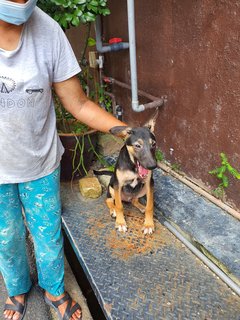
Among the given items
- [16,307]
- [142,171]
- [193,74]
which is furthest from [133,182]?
[16,307]

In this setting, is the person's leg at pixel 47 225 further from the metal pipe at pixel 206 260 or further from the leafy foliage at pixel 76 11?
the leafy foliage at pixel 76 11

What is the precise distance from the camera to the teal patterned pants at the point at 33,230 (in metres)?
2.10

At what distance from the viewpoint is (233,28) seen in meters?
2.46

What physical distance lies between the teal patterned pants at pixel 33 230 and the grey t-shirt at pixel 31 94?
135 millimetres

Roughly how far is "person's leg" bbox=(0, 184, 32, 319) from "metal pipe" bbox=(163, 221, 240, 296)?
4.57 ft

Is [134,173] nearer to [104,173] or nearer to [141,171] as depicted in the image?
[141,171]

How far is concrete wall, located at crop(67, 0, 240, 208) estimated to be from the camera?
261 centimetres

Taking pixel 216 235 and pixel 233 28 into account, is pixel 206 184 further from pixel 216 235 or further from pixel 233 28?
pixel 233 28

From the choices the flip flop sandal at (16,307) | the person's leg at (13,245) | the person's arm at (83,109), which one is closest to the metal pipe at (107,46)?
the person's arm at (83,109)

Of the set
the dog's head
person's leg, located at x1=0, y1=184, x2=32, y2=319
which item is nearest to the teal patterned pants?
person's leg, located at x1=0, y1=184, x2=32, y2=319

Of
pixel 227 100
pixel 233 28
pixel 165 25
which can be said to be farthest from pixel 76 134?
pixel 233 28

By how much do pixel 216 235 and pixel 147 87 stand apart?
1879 millimetres

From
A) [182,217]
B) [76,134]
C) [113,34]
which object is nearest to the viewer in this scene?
[182,217]

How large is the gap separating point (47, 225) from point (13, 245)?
30 centimetres
